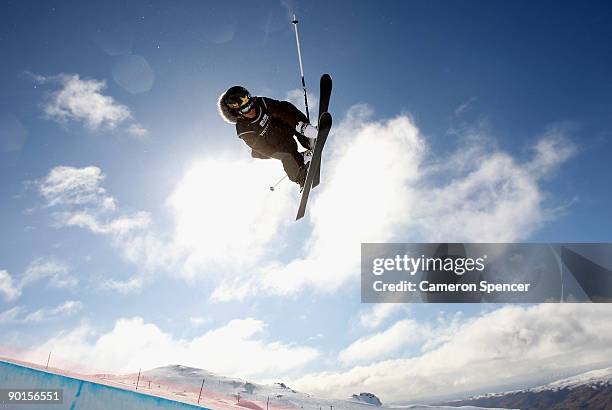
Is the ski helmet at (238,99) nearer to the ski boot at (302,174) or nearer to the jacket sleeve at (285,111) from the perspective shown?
the jacket sleeve at (285,111)

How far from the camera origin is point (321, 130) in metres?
6.94

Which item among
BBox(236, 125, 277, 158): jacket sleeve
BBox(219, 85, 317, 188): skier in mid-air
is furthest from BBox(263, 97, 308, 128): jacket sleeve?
BBox(236, 125, 277, 158): jacket sleeve

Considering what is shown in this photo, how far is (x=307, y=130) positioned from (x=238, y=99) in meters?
1.33

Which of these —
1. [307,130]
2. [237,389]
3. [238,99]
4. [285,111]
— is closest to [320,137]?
[307,130]

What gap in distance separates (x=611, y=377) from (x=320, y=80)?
806 feet

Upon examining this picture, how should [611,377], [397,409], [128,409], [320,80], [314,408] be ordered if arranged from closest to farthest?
[320,80], [128,409], [314,408], [397,409], [611,377]

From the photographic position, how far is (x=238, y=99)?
21.8ft

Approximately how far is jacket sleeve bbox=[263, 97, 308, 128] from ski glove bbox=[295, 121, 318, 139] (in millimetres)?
120

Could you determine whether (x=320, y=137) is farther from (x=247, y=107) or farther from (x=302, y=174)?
(x=247, y=107)

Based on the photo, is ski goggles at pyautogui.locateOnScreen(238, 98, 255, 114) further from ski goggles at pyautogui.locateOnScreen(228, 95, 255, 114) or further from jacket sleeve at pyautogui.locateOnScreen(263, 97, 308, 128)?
jacket sleeve at pyautogui.locateOnScreen(263, 97, 308, 128)

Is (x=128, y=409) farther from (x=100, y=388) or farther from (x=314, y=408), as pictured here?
(x=314, y=408)

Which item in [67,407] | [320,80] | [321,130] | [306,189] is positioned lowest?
[67,407]

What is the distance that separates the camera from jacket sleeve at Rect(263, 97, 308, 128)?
23.5ft

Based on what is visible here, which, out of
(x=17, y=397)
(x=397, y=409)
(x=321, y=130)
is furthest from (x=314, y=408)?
(x=321, y=130)
